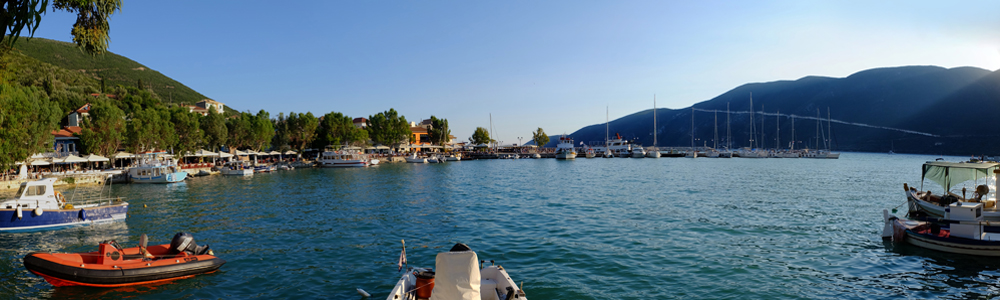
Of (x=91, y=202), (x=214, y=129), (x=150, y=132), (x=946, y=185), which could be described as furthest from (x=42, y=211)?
(x=214, y=129)

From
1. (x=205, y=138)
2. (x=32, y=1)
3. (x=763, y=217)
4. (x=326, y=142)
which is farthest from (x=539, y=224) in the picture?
(x=326, y=142)

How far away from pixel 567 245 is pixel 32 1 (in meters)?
14.3

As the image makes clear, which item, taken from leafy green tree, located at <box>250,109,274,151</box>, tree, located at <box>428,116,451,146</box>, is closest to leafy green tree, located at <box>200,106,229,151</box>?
leafy green tree, located at <box>250,109,274,151</box>

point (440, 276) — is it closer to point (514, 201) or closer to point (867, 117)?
point (514, 201)

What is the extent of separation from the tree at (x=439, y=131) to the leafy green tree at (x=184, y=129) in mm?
59925

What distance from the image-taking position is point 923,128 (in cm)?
14300

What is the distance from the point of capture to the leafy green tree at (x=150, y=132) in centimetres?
4959

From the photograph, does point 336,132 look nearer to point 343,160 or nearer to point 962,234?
point 343,160

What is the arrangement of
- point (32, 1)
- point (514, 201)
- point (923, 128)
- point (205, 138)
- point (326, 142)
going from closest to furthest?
point (32, 1), point (514, 201), point (205, 138), point (326, 142), point (923, 128)

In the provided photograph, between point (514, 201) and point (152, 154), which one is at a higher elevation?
point (152, 154)

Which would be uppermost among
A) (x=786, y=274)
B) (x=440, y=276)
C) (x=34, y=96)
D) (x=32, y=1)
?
(x=34, y=96)

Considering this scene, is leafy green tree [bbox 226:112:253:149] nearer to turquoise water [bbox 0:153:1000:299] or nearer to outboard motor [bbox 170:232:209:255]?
turquoise water [bbox 0:153:1000:299]

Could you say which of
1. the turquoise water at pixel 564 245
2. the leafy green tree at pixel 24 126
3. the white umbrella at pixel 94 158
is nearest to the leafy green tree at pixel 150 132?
the white umbrella at pixel 94 158

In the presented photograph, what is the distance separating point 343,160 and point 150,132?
26730mm
